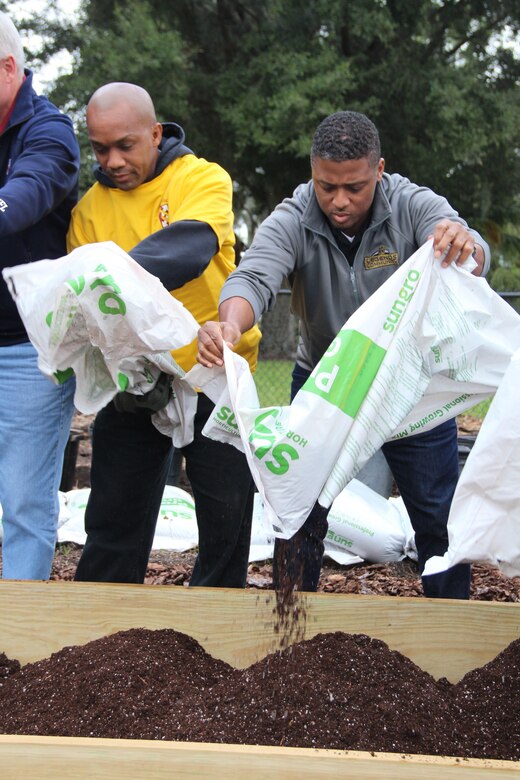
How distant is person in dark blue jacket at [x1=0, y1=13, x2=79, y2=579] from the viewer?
9.88ft

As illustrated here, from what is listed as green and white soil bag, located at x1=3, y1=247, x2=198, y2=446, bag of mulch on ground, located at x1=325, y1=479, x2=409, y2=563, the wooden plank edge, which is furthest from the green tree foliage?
the wooden plank edge

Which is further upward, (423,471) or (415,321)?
(415,321)

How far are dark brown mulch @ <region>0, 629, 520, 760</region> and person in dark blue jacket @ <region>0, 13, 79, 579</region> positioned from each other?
63cm

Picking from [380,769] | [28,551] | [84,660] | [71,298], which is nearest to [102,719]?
[84,660]

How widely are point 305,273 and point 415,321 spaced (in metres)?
0.58

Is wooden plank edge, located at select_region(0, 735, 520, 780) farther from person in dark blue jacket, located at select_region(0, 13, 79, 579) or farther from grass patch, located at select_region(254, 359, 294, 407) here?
grass patch, located at select_region(254, 359, 294, 407)

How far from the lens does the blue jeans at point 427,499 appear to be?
3145mm

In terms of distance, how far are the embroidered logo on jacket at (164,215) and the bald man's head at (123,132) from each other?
121 mm

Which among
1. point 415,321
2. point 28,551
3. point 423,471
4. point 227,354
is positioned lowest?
point 28,551

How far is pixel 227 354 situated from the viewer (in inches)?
104

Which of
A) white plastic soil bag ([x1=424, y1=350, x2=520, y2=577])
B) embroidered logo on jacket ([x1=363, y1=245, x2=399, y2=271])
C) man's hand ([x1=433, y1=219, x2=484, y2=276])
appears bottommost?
white plastic soil bag ([x1=424, y1=350, x2=520, y2=577])

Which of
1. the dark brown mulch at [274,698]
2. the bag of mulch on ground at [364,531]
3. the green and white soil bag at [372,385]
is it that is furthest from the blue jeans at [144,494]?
the bag of mulch on ground at [364,531]

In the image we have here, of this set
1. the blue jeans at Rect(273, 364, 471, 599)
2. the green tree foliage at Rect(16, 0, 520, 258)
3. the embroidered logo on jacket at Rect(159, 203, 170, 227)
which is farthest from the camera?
the green tree foliage at Rect(16, 0, 520, 258)

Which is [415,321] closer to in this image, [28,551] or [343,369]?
[343,369]
